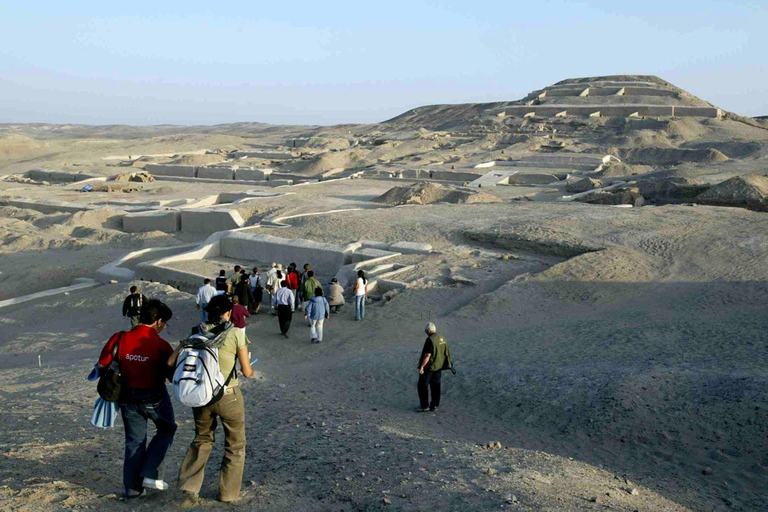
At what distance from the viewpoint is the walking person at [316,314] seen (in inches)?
384

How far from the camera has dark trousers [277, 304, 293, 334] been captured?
10.1 metres

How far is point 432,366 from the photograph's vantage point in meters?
6.87

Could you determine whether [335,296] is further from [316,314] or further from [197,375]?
[197,375]

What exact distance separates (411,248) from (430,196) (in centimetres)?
757

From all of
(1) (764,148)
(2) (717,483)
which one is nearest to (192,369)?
(2) (717,483)

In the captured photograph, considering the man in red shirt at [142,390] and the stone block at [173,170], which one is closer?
the man in red shirt at [142,390]

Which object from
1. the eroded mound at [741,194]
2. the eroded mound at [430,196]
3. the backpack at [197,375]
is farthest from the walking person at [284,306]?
the eroded mound at [741,194]

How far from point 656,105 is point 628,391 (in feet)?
120

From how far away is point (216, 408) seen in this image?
4.12 m

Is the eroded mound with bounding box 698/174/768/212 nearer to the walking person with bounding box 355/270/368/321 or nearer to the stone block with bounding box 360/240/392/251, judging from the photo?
the stone block with bounding box 360/240/392/251

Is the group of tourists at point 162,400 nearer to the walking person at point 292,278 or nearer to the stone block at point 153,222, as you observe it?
the walking person at point 292,278

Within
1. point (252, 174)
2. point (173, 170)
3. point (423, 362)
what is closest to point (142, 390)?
point (423, 362)

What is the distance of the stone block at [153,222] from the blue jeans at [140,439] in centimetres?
1517

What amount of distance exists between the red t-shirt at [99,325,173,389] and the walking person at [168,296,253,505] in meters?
0.11
